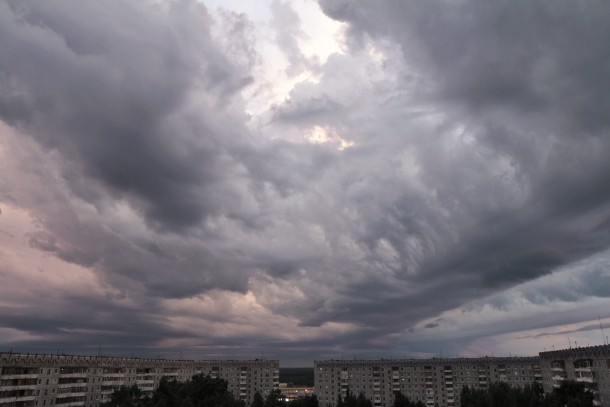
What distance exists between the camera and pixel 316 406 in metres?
163

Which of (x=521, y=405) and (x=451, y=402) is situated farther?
(x=451, y=402)

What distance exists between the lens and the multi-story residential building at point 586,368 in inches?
4592

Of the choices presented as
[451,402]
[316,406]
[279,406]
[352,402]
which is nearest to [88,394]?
[279,406]

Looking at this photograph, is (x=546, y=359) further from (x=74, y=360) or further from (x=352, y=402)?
(x=74, y=360)

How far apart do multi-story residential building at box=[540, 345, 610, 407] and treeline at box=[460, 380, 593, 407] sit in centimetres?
482

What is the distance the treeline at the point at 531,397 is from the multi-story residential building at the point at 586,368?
4.82 meters

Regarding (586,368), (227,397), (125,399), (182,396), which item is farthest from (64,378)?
(586,368)

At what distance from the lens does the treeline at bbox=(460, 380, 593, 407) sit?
4326 inches

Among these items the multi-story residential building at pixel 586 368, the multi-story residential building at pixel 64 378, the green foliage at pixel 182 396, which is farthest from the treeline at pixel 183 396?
the multi-story residential building at pixel 586 368

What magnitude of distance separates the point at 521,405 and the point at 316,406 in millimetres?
67112

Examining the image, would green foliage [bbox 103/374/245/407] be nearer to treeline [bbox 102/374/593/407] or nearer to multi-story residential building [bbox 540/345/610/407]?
treeline [bbox 102/374/593/407]

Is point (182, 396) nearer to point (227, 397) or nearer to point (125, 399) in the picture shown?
point (227, 397)

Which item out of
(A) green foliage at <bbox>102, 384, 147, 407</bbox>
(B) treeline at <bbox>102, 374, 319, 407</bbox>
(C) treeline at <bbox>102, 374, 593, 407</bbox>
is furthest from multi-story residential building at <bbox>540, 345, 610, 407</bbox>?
(A) green foliage at <bbox>102, 384, 147, 407</bbox>

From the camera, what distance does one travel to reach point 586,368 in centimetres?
12719
